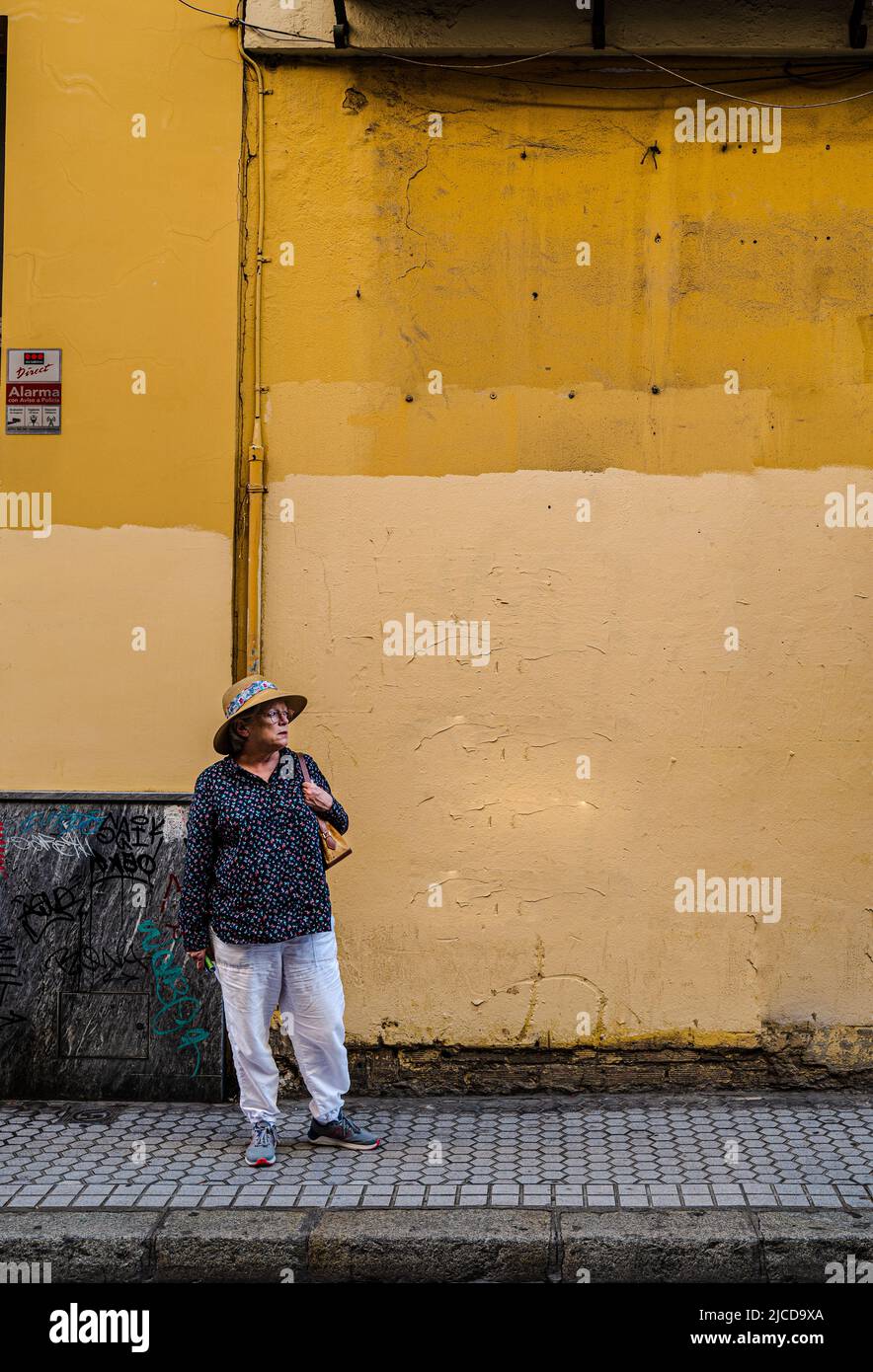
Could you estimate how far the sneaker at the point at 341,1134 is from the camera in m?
5.18

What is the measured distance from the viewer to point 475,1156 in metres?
5.05

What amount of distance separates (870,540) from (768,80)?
2.22 m

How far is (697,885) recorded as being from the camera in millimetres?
5910

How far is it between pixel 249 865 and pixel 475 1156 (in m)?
1.46

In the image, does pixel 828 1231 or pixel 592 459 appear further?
pixel 592 459

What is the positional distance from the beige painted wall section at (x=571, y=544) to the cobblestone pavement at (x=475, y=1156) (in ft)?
1.25

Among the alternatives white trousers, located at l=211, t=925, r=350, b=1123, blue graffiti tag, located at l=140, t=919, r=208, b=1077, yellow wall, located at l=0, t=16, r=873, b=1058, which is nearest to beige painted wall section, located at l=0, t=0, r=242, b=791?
yellow wall, located at l=0, t=16, r=873, b=1058

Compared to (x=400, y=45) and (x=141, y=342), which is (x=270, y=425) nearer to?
(x=141, y=342)

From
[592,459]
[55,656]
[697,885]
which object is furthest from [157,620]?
[697,885]

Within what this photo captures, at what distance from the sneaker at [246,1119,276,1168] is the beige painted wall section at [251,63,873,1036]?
0.93 metres

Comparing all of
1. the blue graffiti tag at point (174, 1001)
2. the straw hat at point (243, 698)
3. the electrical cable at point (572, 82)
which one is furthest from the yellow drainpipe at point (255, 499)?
the blue graffiti tag at point (174, 1001)

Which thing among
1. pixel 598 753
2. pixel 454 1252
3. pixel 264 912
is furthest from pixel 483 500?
pixel 454 1252
